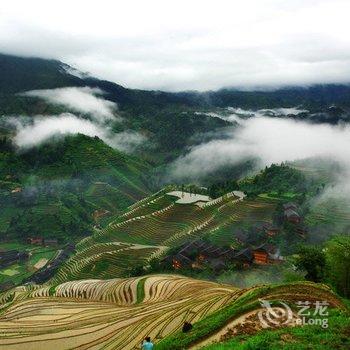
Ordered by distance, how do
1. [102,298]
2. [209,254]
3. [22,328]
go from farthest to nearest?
1. [209,254]
2. [102,298]
3. [22,328]

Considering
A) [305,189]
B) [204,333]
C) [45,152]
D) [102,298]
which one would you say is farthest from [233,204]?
[45,152]

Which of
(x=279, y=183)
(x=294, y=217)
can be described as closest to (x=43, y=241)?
(x=279, y=183)

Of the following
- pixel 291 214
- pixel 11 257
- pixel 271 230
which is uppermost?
pixel 291 214

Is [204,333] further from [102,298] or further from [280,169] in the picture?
[280,169]

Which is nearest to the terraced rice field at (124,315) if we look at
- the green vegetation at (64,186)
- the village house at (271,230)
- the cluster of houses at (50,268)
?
the village house at (271,230)

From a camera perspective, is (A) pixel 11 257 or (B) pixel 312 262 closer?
(B) pixel 312 262

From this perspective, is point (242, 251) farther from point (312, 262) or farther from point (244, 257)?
point (312, 262)

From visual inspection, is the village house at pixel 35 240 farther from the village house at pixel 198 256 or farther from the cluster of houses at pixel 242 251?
the village house at pixel 198 256

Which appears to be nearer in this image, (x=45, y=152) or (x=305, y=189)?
(x=305, y=189)
